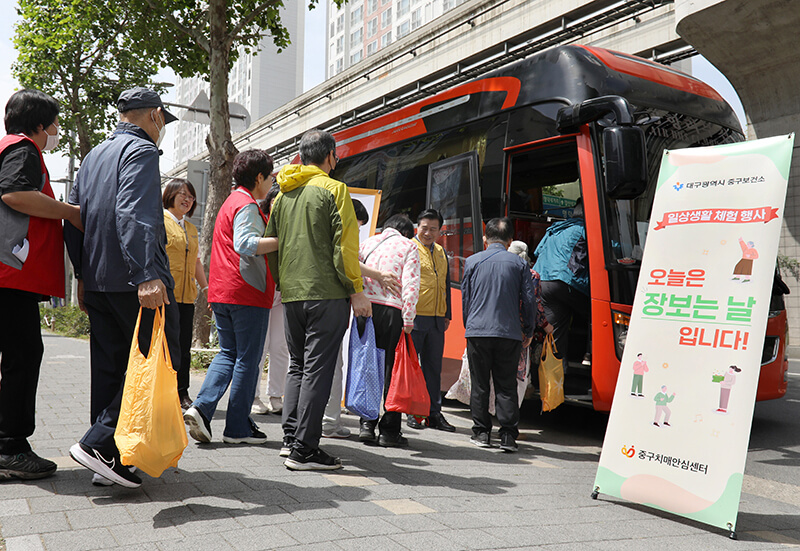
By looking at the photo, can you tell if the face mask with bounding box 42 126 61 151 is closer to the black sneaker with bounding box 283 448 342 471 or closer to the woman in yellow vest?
the woman in yellow vest

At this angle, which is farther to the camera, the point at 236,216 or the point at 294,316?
the point at 236,216

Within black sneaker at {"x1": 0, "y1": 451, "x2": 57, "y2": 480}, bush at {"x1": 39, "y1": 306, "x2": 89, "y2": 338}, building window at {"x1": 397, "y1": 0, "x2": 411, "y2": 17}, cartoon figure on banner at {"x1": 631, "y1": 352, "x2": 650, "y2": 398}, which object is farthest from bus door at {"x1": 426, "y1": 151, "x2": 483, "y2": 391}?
building window at {"x1": 397, "y1": 0, "x2": 411, "y2": 17}

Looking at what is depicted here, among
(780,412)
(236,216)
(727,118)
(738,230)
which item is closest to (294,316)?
(236,216)

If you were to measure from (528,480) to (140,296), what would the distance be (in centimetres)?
267

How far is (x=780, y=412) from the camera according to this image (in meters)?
7.48

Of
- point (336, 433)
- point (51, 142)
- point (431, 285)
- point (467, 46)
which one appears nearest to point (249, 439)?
point (336, 433)

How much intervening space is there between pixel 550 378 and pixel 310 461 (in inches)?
95.6

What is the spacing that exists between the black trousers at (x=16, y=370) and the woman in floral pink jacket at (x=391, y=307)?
2.37 metres

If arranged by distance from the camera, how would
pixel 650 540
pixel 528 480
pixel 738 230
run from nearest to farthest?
1. pixel 650 540
2. pixel 738 230
3. pixel 528 480

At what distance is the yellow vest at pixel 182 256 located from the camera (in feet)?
19.2

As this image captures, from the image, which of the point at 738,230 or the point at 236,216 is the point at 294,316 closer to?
the point at 236,216

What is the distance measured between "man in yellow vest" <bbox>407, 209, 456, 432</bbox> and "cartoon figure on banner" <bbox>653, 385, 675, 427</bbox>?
257 centimetres

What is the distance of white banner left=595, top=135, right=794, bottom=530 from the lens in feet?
11.4

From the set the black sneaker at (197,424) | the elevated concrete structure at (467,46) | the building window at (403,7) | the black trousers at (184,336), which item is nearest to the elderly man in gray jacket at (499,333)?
the black sneaker at (197,424)
